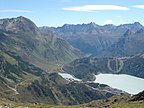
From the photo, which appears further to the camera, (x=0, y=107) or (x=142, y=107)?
(x=0, y=107)

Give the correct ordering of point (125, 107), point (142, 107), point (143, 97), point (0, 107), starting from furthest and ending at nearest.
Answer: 1. point (143, 97)
2. point (0, 107)
3. point (125, 107)
4. point (142, 107)

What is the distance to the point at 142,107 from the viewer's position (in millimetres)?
78438

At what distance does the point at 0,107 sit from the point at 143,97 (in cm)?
4601

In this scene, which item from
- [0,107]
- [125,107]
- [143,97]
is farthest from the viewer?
[143,97]

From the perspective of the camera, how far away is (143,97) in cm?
10706

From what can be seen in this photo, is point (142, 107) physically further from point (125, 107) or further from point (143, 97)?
point (143, 97)

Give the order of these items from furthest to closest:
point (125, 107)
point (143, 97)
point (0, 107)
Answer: point (143, 97), point (0, 107), point (125, 107)

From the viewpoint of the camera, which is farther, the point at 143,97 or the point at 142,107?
the point at 143,97

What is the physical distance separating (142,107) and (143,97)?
29384 mm

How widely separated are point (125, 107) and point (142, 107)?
26.1ft

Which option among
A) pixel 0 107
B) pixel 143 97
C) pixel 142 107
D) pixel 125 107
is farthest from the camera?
pixel 143 97

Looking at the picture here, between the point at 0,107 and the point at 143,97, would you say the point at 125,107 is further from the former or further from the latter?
the point at 0,107

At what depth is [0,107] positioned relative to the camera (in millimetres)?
91750

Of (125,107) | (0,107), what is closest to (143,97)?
(125,107)
